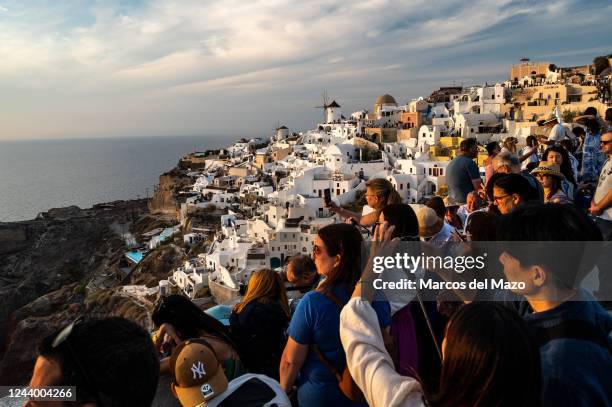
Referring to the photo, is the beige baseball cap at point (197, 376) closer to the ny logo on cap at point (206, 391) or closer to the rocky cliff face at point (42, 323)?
the ny logo on cap at point (206, 391)

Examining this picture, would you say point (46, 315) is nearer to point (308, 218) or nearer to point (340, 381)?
point (308, 218)

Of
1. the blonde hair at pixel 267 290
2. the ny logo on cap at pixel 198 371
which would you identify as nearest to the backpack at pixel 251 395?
the ny logo on cap at pixel 198 371

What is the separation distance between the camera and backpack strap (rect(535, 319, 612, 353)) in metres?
1.47

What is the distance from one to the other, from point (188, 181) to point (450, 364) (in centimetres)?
4992

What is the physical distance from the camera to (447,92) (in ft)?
158

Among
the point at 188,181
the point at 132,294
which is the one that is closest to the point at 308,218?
the point at 132,294

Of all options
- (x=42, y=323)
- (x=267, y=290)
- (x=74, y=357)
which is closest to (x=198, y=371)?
(x=74, y=357)

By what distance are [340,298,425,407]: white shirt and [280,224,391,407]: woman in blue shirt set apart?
497mm

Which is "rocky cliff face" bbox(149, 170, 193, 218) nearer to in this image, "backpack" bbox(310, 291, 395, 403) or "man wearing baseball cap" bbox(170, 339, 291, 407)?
"backpack" bbox(310, 291, 395, 403)

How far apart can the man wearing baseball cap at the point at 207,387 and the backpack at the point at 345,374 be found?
42cm

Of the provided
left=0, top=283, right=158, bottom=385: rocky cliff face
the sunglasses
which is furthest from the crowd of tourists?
left=0, top=283, right=158, bottom=385: rocky cliff face

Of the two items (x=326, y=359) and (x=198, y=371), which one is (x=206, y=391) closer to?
(x=198, y=371)

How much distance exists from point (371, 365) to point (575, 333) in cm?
A: 72

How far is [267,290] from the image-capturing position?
334cm
